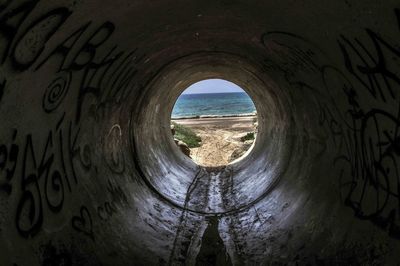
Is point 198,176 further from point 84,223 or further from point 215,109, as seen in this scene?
point 215,109

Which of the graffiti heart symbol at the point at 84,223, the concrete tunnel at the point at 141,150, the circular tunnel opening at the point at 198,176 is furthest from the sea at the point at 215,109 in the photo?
the graffiti heart symbol at the point at 84,223

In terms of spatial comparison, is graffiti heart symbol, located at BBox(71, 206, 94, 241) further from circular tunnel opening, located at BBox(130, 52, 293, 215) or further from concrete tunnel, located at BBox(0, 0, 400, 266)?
circular tunnel opening, located at BBox(130, 52, 293, 215)

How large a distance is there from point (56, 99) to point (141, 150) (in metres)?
4.93

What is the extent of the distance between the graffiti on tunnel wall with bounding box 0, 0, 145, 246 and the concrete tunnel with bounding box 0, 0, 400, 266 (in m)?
0.02

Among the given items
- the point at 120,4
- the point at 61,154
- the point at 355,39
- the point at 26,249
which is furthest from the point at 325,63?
the point at 26,249

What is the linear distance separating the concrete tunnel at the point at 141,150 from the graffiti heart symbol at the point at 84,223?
2cm

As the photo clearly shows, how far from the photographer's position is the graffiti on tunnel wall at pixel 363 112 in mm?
4312

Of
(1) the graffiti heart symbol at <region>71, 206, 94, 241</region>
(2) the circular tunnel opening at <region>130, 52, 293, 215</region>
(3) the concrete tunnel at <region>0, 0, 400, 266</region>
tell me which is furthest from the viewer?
(2) the circular tunnel opening at <region>130, 52, 293, 215</region>

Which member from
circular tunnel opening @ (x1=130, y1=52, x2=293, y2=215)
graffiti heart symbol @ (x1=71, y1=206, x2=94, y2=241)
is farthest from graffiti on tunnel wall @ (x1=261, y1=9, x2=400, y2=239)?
graffiti heart symbol @ (x1=71, y1=206, x2=94, y2=241)

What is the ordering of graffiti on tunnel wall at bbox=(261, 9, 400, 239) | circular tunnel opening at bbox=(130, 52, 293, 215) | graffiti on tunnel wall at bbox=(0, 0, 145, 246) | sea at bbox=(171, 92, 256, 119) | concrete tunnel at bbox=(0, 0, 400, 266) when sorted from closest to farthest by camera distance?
graffiti on tunnel wall at bbox=(0, 0, 145, 246) → concrete tunnel at bbox=(0, 0, 400, 266) → graffiti on tunnel wall at bbox=(261, 9, 400, 239) → circular tunnel opening at bbox=(130, 52, 293, 215) → sea at bbox=(171, 92, 256, 119)

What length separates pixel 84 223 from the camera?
17.7 ft

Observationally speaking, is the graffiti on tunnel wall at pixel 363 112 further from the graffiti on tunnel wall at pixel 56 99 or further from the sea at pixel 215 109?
the sea at pixel 215 109

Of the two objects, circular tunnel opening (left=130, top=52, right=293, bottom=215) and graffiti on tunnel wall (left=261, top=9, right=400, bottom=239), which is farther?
circular tunnel opening (left=130, top=52, right=293, bottom=215)

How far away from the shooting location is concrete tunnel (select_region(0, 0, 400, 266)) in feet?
12.8
